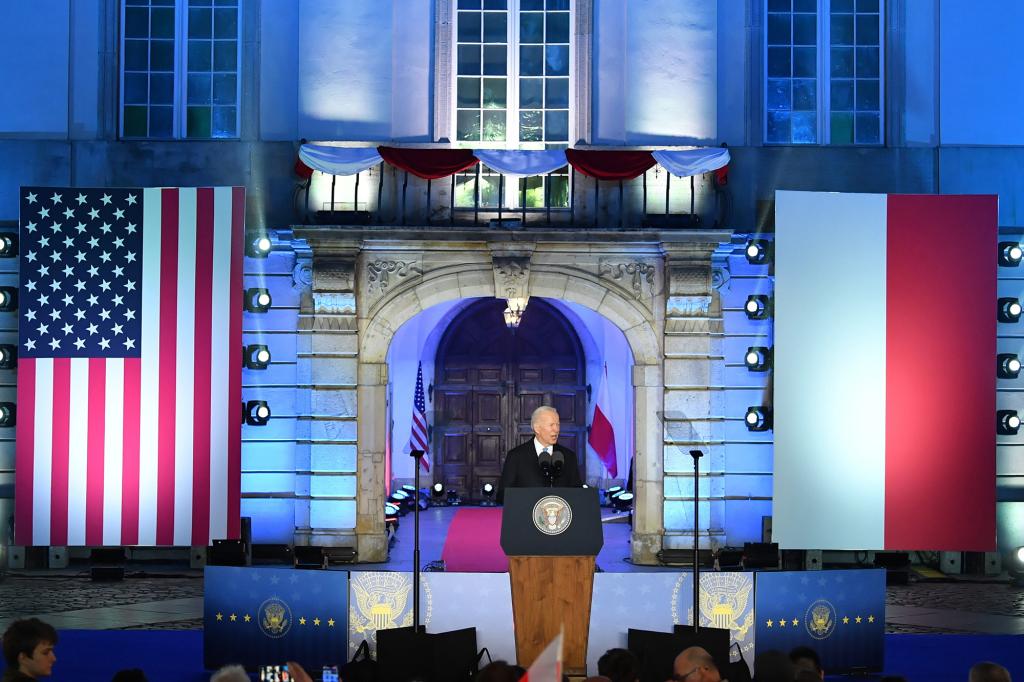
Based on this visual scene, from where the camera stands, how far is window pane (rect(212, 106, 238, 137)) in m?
16.4

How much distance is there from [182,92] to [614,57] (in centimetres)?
591

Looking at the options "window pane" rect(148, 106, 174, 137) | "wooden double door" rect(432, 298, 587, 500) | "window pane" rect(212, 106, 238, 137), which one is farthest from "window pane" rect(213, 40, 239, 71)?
"wooden double door" rect(432, 298, 587, 500)

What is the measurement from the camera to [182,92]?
16422 mm

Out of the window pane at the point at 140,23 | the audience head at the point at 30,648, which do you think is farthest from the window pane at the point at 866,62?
the audience head at the point at 30,648

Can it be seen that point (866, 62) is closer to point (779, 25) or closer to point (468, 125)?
point (779, 25)

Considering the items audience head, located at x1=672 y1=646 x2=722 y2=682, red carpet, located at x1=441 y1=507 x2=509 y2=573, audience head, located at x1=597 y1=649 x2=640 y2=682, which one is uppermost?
audience head, located at x1=672 y1=646 x2=722 y2=682

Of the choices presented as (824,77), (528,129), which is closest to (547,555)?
(528,129)

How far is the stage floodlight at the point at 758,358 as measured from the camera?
1590cm

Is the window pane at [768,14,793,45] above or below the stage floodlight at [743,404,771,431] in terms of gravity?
above

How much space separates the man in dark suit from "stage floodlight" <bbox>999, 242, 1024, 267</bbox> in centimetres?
926

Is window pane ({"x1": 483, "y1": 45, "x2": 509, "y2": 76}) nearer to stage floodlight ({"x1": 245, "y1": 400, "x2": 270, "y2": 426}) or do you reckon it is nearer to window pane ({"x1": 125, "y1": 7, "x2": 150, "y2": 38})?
window pane ({"x1": 125, "y1": 7, "x2": 150, "y2": 38})

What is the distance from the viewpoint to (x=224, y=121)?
16422mm

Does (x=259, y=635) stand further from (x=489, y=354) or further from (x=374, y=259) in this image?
(x=489, y=354)

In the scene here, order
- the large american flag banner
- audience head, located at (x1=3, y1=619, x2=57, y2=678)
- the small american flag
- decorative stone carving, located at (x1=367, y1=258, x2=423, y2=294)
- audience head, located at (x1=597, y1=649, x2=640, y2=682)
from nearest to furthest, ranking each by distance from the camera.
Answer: audience head, located at (x1=3, y1=619, x2=57, y2=678), audience head, located at (x1=597, y1=649, x2=640, y2=682), the large american flag banner, decorative stone carving, located at (x1=367, y1=258, x2=423, y2=294), the small american flag
